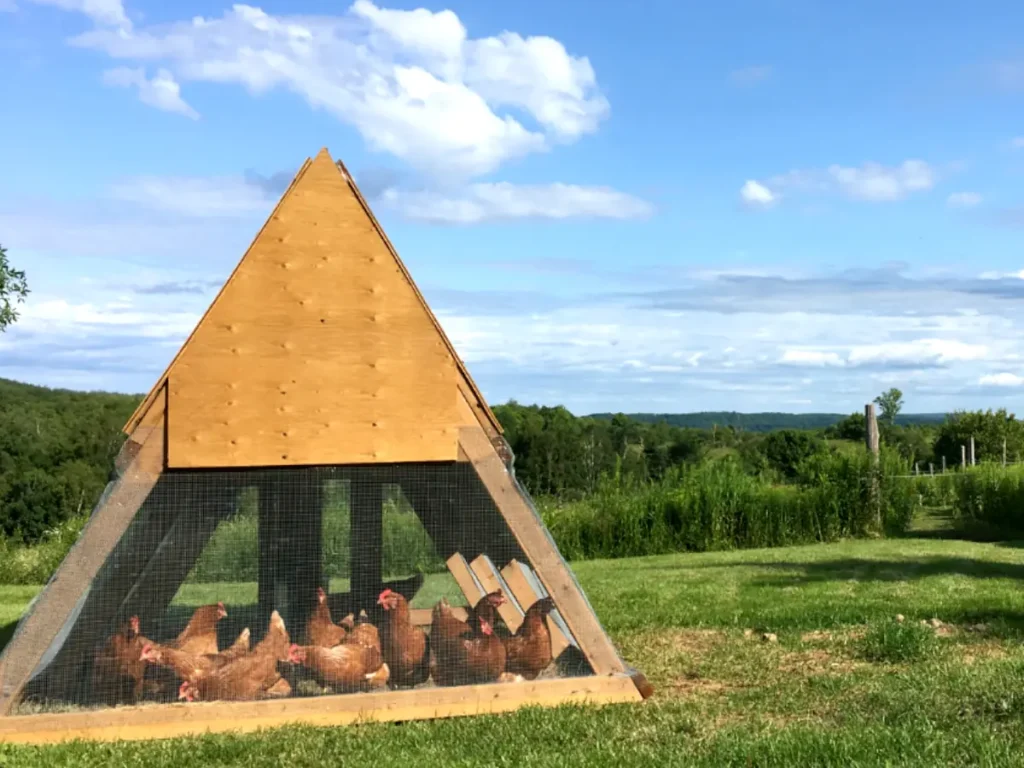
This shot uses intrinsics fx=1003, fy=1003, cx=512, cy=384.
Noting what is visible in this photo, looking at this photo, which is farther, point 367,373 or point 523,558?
point 523,558

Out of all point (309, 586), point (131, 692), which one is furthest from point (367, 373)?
point (131, 692)

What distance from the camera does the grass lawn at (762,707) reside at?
14.1ft

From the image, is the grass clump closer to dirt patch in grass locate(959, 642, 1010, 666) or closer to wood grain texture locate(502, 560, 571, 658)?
dirt patch in grass locate(959, 642, 1010, 666)

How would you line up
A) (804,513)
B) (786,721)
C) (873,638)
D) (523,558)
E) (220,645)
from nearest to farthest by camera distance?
(786,721)
(220,645)
(523,558)
(873,638)
(804,513)

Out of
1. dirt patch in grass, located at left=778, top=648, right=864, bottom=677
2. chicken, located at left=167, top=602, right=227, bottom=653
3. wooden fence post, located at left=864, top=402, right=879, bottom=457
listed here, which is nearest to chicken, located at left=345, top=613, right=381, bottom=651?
chicken, located at left=167, top=602, right=227, bottom=653

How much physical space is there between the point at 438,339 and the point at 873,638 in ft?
11.1

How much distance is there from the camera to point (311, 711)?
5.08 meters

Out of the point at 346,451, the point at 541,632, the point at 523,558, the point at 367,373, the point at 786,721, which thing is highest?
the point at 367,373

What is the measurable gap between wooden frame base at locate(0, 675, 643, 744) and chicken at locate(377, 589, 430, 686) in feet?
0.31

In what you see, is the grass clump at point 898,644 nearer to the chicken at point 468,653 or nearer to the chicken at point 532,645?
the chicken at point 532,645

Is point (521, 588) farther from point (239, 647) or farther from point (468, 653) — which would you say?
point (239, 647)

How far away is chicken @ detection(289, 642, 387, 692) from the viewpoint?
206 inches

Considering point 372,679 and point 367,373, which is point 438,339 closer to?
point 367,373

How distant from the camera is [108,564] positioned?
5070 mm
